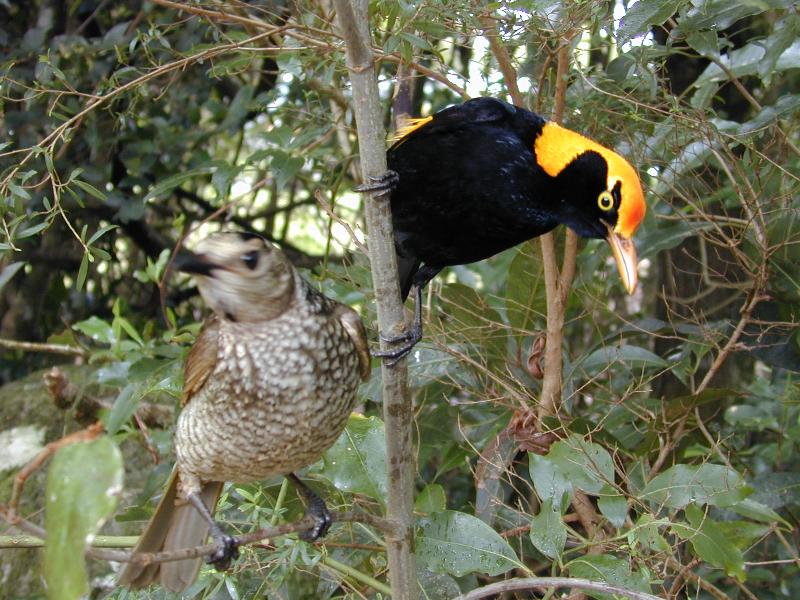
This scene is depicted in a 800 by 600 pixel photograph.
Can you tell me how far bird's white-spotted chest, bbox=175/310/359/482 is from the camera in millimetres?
1462

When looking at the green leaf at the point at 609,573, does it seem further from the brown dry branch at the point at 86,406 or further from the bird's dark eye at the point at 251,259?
the brown dry branch at the point at 86,406

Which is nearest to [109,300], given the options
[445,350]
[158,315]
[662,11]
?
[158,315]

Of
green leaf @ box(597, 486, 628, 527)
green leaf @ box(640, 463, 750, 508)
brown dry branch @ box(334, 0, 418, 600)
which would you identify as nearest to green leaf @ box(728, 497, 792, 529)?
green leaf @ box(640, 463, 750, 508)

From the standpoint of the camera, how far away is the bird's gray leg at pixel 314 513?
1614 mm

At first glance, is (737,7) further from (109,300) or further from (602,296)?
(109,300)

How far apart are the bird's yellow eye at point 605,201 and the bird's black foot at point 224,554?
1011mm

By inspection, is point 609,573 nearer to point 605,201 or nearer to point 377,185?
point 377,185

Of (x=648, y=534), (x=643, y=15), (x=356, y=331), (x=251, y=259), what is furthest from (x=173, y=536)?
(x=643, y=15)

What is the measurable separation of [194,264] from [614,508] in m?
0.81

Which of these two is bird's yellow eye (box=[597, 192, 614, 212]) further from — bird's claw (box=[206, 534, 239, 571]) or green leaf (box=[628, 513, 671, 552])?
bird's claw (box=[206, 534, 239, 571])

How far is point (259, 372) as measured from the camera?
1466mm

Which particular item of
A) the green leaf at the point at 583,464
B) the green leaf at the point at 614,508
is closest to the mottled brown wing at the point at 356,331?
the green leaf at the point at 583,464

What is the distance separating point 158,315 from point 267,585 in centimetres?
204

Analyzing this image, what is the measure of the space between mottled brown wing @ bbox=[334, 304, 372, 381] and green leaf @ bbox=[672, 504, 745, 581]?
581mm
